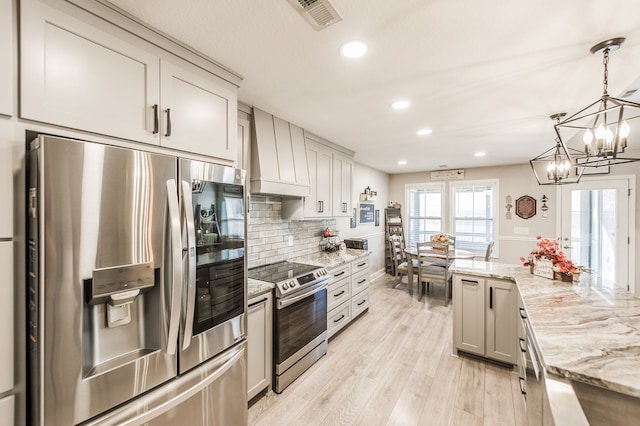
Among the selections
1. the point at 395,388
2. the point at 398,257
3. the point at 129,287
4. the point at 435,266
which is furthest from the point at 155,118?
the point at 398,257

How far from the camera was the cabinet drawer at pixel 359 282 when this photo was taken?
139 inches

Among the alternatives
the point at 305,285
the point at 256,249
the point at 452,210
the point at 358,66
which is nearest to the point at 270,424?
the point at 305,285

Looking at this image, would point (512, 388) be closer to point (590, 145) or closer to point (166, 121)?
point (590, 145)

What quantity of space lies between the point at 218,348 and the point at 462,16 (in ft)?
7.18

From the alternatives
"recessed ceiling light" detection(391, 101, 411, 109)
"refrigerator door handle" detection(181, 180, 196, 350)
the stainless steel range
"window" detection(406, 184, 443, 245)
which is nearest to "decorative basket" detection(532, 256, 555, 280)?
"recessed ceiling light" detection(391, 101, 411, 109)

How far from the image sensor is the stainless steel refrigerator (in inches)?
38.9

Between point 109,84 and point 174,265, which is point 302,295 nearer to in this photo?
point 174,265

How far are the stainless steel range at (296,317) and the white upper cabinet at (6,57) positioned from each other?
5.86 ft

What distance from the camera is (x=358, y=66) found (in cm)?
174

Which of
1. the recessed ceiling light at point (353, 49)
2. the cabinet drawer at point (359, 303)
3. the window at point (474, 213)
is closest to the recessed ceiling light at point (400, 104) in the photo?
the recessed ceiling light at point (353, 49)

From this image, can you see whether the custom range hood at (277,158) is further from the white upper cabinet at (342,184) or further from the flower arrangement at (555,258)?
the flower arrangement at (555,258)

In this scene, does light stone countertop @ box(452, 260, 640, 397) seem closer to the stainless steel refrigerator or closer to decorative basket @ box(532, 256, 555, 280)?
decorative basket @ box(532, 256, 555, 280)

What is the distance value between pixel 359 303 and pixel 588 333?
257 centimetres

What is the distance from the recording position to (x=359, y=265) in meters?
3.71
